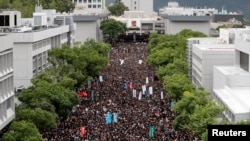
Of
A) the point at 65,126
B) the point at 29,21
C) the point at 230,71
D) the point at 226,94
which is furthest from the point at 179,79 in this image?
the point at 29,21

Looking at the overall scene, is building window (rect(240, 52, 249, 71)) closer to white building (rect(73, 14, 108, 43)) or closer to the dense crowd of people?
the dense crowd of people

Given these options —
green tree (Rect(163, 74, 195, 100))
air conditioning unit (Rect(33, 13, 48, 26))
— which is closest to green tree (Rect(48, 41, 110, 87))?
air conditioning unit (Rect(33, 13, 48, 26))

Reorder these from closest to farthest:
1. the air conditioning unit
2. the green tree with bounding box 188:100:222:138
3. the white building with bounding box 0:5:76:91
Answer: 1. the green tree with bounding box 188:100:222:138
2. the white building with bounding box 0:5:76:91
3. the air conditioning unit

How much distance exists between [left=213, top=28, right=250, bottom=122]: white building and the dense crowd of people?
397 centimetres

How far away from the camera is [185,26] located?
6068 inches

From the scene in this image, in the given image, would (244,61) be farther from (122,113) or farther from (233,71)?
(122,113)


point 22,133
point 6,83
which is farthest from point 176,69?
point 22,133

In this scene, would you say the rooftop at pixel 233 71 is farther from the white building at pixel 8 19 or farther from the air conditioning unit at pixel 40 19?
the air conditioning unit at pixel 40 19

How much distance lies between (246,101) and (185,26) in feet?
354

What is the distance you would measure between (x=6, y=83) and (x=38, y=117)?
3102mm

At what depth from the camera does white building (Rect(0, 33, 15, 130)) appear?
140ft

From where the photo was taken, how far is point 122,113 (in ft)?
191

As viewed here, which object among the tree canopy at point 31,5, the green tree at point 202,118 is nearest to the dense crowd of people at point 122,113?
the green tree at point 202,118

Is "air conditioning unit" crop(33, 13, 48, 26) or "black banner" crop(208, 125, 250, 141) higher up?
"air conditioning unit" crop(33, 13, 48, 26)
